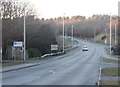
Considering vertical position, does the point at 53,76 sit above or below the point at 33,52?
above

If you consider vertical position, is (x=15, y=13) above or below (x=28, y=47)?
above

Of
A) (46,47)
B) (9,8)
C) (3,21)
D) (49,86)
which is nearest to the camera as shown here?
(49,86)

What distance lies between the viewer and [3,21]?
66.4 meters

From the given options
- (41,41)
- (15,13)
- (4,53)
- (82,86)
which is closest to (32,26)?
(41,41)

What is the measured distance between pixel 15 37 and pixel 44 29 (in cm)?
1981

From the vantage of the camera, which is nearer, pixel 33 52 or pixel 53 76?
pixel 53 76

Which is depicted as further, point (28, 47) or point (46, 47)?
point (46, 47)

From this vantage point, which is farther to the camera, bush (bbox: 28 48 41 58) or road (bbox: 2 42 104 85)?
bush (bbox: 28 48 41 58)

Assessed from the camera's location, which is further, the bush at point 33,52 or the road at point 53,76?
the bush at point 33,52

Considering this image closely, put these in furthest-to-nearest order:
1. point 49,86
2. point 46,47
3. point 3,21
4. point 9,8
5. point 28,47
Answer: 1. point 46,47
2. point 28,47
3. point 9,8
4. point 3,21
5. point 49,86

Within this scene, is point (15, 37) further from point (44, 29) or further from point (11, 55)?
point (44, 29)

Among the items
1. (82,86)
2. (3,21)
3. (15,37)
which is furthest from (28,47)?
(82,86)

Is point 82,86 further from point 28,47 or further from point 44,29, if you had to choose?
point 44,29

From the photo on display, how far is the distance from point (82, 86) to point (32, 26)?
64.5m
